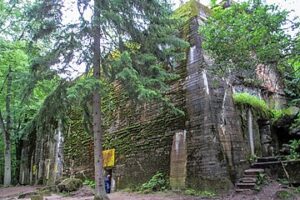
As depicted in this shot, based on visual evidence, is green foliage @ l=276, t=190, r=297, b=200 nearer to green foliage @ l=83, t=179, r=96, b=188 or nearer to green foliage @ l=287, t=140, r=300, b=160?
green foliage @ l=287, t=140, r=300, b=160

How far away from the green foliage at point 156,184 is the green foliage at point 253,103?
3.86 m

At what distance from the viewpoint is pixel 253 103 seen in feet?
41.0

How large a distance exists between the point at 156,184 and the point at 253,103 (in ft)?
15.6

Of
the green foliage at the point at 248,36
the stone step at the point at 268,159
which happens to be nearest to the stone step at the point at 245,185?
the stone step at the point at 268,159

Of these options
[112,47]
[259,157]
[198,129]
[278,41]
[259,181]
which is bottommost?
[259,181]

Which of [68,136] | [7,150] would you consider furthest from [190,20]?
[7,150]

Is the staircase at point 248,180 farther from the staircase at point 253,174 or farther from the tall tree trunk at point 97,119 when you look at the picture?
the tall tree trunk at point 97,119

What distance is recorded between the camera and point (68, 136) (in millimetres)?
19156

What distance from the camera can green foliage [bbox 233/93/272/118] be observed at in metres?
12.1

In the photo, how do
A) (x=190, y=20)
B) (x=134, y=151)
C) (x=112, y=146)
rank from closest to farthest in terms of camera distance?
1. (x=190, y=20)
2. (x=134, y=151)
3. (x=112, y=146)

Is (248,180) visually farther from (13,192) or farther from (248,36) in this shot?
(13,192)

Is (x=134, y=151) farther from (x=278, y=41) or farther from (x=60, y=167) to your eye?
(x=278, y=41)

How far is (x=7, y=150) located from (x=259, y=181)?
16.8 metres

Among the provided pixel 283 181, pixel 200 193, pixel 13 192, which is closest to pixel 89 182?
pixel 13 192
